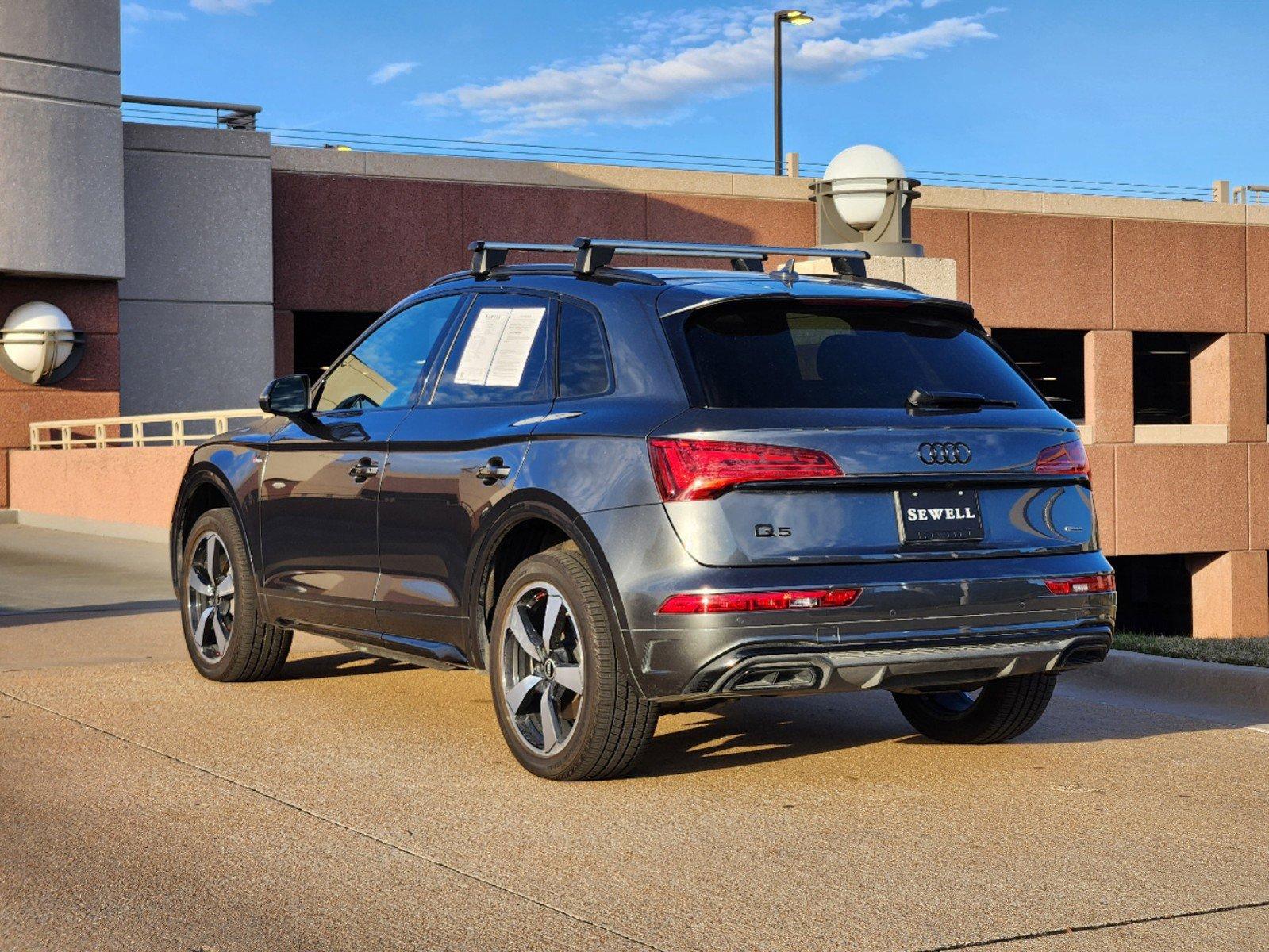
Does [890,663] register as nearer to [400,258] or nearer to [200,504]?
[200,504]

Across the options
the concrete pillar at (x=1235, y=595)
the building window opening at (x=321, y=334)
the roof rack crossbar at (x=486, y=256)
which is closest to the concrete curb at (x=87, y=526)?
the building window opening at (x=321, y=334)

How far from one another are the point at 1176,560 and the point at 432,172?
17.6 meters

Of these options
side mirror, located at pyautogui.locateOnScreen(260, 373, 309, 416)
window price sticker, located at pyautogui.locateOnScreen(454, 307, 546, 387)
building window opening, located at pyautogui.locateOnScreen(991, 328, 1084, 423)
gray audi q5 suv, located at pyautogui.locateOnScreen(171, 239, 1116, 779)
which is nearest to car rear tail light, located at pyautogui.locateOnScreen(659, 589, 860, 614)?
gray audi q5 suv, located at pyautogui.locateOnScreen(171, 239, 1116, 779)

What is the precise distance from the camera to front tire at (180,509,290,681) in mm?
7707

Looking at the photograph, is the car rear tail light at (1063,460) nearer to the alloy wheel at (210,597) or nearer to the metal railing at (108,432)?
the alloy wheel at (210,597)

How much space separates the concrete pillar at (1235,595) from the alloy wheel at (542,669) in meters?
23.1

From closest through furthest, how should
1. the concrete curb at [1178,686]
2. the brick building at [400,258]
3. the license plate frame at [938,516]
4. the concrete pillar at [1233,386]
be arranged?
the license plate frame at [938,516] → the concrete curb at [1178,686] → the brick building at [400,258] → the concrete pillar at [1233,386]

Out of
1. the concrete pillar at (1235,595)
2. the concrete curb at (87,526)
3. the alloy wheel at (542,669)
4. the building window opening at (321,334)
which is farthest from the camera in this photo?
the building window opening at (321,334)

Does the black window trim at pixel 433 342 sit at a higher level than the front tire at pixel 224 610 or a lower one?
higher

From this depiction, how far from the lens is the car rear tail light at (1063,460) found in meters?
5.81

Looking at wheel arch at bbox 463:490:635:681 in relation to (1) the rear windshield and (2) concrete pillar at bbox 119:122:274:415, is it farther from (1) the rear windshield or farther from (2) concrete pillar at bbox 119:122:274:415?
(2) concrete pillar at bbox 119:122:274:415

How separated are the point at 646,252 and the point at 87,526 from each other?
1650 centimetres

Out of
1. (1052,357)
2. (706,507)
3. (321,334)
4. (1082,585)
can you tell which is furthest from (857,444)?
(1052,357)

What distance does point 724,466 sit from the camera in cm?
527
